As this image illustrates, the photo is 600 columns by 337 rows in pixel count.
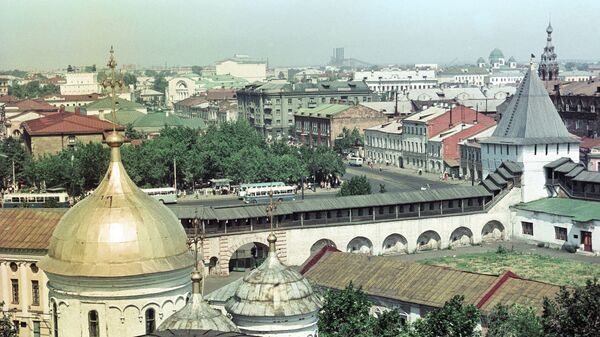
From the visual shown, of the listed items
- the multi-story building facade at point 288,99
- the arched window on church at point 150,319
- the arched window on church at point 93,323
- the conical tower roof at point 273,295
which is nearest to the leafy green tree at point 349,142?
the multi-story building facade at point 288,99

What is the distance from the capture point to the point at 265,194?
63875 millimetres

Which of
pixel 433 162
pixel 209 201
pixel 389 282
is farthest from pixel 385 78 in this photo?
pixel 389 282

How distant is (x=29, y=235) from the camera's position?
1314 inches

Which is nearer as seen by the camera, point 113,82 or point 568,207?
point 113,82

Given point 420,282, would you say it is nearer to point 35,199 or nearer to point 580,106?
point 35,199

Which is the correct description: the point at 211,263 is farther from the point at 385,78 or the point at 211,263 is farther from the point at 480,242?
the point at 385,78

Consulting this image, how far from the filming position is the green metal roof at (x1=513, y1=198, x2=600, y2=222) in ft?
154

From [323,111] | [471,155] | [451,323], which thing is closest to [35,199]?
[471,155]

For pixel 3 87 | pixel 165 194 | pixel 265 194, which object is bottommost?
pixel 265 194

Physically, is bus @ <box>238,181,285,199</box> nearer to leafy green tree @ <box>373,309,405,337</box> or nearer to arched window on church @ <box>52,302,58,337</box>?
leafy green tree @ <box>373,309,405,337</box>

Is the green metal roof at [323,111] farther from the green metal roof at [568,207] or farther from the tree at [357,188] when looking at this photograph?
the green metal roof at [568,207]

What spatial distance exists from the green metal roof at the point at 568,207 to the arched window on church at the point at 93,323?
102 feet

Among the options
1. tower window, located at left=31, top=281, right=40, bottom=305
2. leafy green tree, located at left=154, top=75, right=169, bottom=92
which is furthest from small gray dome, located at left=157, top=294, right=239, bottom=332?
leafy green tree, located at left=154, top=75, right=169, bottom=92

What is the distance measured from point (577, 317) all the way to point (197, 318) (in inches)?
428
